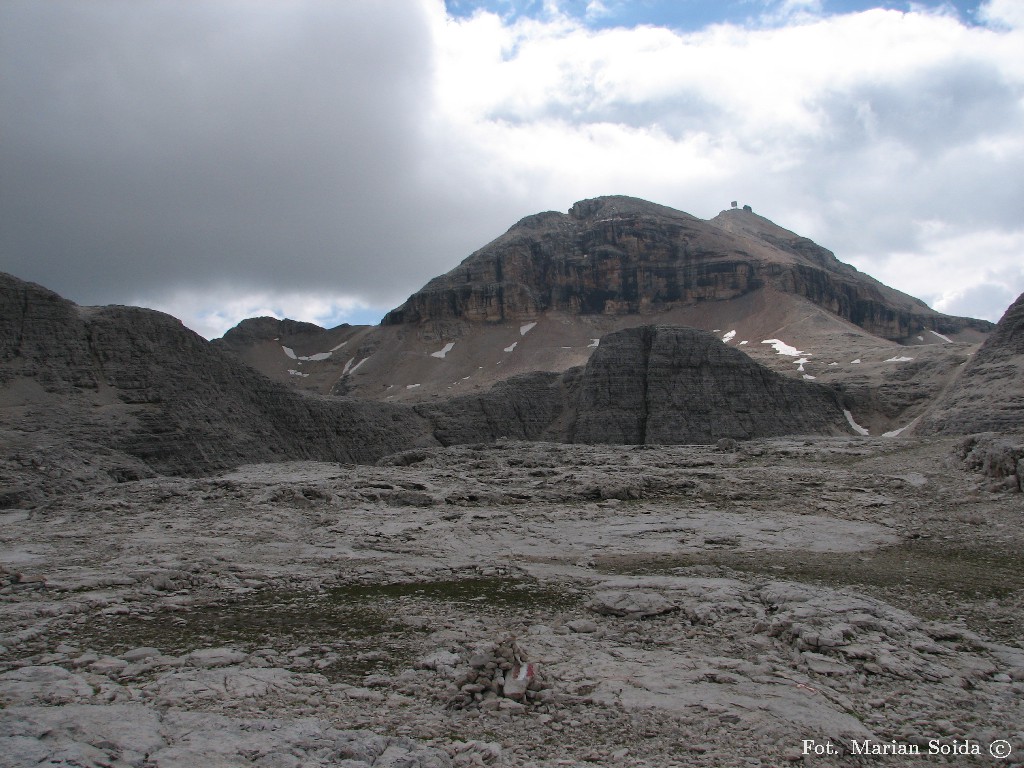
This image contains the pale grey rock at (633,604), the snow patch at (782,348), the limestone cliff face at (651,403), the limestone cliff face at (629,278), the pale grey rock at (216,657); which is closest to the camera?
the pale grey rock at (216,657)

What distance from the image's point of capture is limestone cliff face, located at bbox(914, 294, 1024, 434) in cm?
4578

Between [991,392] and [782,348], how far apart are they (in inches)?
1965

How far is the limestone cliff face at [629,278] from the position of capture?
127 metres

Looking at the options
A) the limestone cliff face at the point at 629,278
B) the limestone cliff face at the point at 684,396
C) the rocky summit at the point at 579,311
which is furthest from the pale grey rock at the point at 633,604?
the limestone cliff face at the point at 629,278

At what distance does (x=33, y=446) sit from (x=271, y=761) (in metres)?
26.9

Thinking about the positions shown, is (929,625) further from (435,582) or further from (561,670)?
(435,582)

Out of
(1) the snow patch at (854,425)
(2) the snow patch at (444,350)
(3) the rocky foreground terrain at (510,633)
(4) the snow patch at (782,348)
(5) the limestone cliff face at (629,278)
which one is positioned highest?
(5) the limestone cliff face at (629,278)

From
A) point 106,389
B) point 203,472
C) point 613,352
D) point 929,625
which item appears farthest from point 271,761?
point 613,352

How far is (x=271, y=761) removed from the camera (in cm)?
624

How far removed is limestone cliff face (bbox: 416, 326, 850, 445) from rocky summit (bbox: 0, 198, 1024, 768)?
24.3 feet

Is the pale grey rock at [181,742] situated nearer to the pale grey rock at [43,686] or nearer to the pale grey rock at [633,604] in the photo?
the pale grey rock at [43,686]

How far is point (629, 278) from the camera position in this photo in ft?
440

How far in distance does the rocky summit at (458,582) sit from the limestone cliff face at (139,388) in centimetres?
15

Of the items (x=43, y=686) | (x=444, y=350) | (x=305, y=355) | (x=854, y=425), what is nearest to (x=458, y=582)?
(x=43, y=686)
